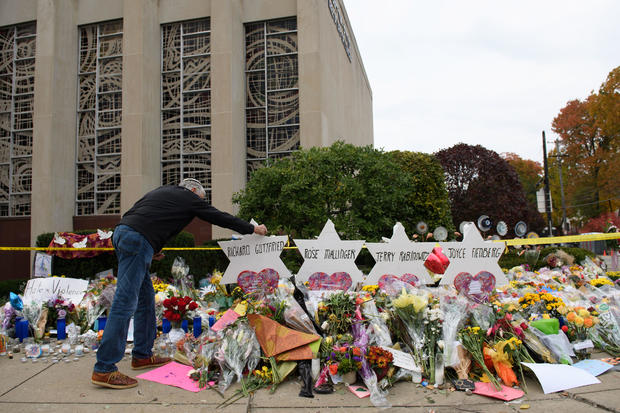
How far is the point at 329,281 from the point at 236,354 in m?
1.66

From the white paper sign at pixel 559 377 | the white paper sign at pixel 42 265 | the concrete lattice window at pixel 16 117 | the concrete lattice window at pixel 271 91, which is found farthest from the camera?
the concrete lattice window at pixel 16 117

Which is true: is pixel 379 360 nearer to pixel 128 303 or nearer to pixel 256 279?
pixel 256 279

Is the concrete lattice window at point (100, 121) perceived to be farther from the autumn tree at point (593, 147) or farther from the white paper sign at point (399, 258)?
the autumn tree at point (593, 147)

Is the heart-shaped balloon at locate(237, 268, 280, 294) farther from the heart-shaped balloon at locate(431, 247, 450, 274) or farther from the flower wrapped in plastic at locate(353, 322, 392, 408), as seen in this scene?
the heart-shaped balloon at locate(431, 247, 450, 274)

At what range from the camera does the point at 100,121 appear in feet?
63.3

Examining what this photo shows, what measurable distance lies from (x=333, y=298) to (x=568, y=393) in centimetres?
215

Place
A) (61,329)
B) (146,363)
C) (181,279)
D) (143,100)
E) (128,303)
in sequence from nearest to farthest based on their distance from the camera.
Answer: (128,303)
(146,363)
(61,329)
(181,279)
(143,100)

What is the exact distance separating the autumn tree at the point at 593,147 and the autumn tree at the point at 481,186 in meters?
6.74

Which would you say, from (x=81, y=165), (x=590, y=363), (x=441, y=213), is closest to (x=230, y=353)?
(x=590, y=363)

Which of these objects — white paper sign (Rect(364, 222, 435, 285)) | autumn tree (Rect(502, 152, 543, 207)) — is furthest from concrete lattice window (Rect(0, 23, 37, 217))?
autumn tree (Rect(502, 152, 543, 207))

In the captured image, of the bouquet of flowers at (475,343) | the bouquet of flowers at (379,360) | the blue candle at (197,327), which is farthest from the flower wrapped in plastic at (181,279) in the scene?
the bouquet of flowers at (475,343)

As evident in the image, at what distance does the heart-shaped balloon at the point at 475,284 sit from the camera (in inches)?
199

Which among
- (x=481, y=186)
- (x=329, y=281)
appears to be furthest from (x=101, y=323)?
(x=481, y=186)

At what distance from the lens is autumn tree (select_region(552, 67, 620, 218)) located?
2738 cm
